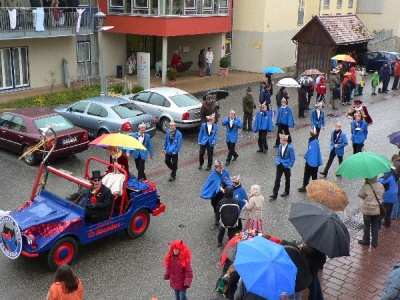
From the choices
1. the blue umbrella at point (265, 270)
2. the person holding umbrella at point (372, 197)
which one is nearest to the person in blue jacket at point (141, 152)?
the person holding umbrella at point (372, 197)

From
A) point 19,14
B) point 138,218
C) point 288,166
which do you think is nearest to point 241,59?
point 19,14

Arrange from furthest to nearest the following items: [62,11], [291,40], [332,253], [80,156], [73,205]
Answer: [291,40] → [62,11] → [80,156] → [73,205] → [332,253]

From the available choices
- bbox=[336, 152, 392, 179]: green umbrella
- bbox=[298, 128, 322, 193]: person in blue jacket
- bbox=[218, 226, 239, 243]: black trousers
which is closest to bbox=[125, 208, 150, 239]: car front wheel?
bbox=[218, 226, 239, 243]: black trousers

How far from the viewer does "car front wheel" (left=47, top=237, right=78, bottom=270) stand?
852 centimetres

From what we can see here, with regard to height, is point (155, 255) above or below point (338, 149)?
below

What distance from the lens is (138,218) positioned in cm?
997

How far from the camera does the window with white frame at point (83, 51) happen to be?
2500cm

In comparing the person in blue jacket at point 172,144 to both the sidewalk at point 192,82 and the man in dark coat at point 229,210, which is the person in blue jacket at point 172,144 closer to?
the man in dark coat at point 229,210

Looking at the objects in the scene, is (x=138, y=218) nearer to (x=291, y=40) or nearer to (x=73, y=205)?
(x=73, y=205)

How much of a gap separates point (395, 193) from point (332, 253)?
12.9ft

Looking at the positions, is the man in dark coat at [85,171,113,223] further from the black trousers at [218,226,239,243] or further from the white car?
the white car

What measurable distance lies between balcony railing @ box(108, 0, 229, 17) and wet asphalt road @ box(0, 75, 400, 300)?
855cm

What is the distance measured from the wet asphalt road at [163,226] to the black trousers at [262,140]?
323mm

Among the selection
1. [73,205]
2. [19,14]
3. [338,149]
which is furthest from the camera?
[19,14]
